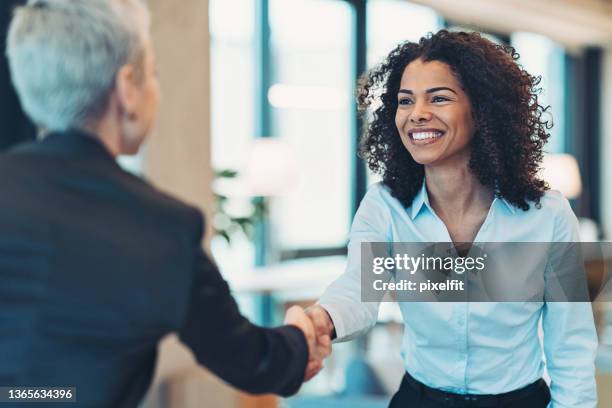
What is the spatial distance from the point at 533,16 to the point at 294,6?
2906mm

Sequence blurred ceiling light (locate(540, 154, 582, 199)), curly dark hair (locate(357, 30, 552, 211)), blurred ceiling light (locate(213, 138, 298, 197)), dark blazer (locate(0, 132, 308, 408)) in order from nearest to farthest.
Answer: dark blazer (locate(0, 132, 308, 408)), curly dark hair (locate(357, 30, 552, 211)), blurred ceiling light (locate(213, 138, 298, 197)), blurred ceiling light (locate(540, 154, 582, 199))

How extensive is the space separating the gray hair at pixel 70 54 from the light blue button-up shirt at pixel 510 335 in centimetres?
76

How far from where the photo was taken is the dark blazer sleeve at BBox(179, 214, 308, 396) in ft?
4.29

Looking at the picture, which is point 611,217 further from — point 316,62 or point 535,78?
point 535,78

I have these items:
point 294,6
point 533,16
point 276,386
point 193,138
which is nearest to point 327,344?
point 276,386

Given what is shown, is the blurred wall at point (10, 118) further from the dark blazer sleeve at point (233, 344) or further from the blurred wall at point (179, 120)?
the dark blazer sleeve at point (233, 344)

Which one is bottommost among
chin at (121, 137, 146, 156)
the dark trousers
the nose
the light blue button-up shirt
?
the dark trousers

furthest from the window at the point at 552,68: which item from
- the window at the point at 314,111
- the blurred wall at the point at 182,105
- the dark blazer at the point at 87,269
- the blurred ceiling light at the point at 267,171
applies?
the dark blazer at the point at 87,269

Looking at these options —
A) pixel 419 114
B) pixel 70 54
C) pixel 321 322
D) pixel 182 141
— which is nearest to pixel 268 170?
pixel 182 141

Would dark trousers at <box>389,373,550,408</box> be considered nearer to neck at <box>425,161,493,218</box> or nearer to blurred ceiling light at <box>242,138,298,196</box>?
neck at <box>425,161,493,218</box>

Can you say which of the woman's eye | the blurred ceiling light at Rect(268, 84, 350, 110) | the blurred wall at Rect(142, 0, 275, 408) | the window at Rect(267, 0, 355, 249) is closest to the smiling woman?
the woman's eye

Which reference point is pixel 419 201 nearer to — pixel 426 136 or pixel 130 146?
pixel 426 136

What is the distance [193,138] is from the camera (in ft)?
12.7

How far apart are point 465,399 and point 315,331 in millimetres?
336
